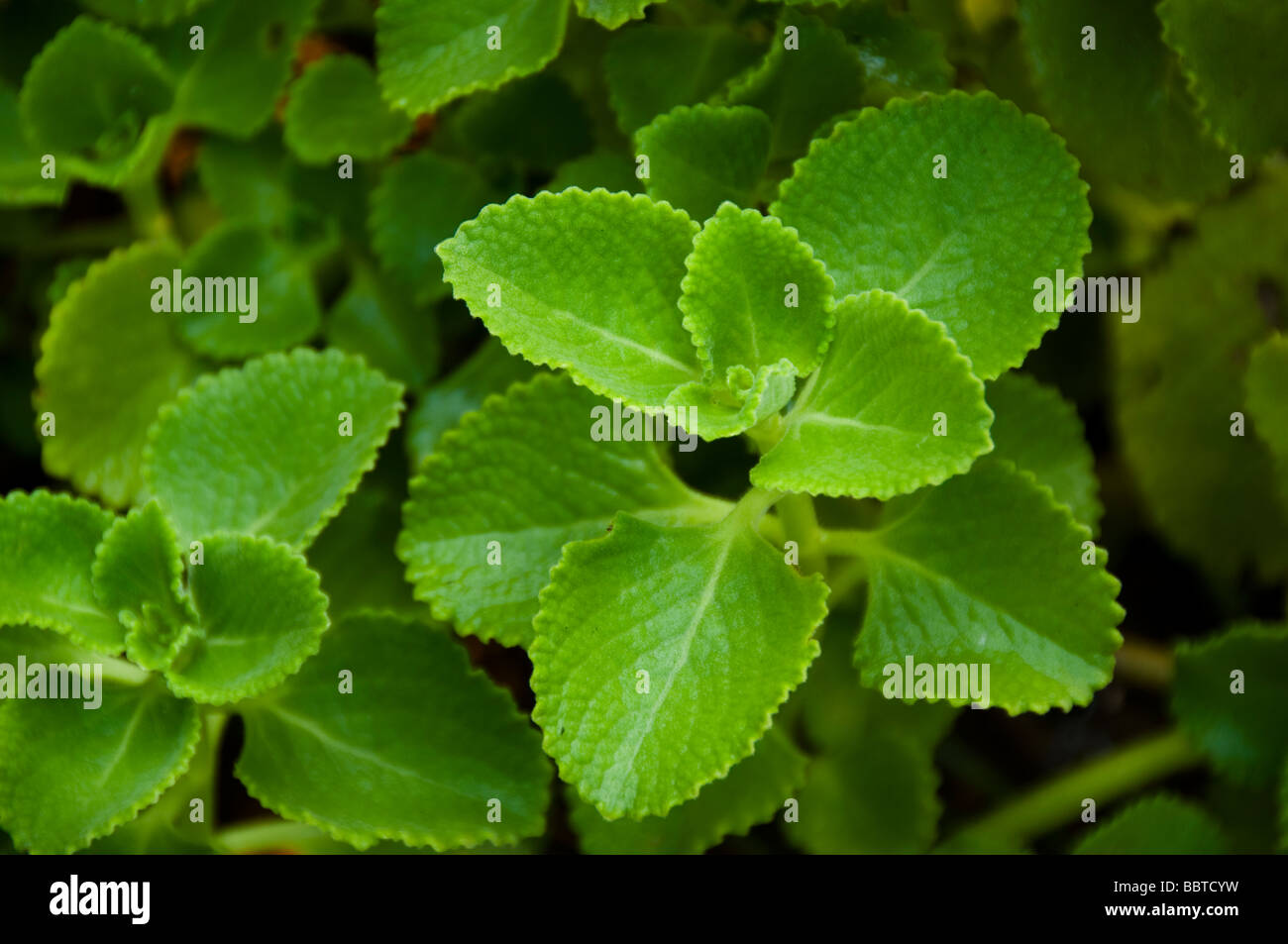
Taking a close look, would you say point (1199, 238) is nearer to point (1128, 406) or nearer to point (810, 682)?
point (1128, 406)

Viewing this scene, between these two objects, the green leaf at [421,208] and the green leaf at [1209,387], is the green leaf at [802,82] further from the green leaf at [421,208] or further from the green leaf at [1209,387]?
the green leaf at [1209,387]

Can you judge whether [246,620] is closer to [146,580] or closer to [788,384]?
[146,580]

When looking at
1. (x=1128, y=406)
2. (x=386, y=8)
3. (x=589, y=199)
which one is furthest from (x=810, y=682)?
(x=386, y=8)

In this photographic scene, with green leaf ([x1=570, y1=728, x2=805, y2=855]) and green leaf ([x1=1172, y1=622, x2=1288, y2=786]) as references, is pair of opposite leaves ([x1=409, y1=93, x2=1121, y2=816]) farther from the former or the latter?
green leaf ([x1=1172, y1=622, x2=1288, y2=786])

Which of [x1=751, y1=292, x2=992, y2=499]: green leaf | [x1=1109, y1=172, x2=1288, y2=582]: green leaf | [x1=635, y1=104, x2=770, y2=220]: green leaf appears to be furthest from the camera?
[x1=1109, y1=172, x2=1288, y2=582]: green leaf

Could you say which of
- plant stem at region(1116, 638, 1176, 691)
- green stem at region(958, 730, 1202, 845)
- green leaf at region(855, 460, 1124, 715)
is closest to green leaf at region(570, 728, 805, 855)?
green leaf at region(855, 460, 1124, 715)
